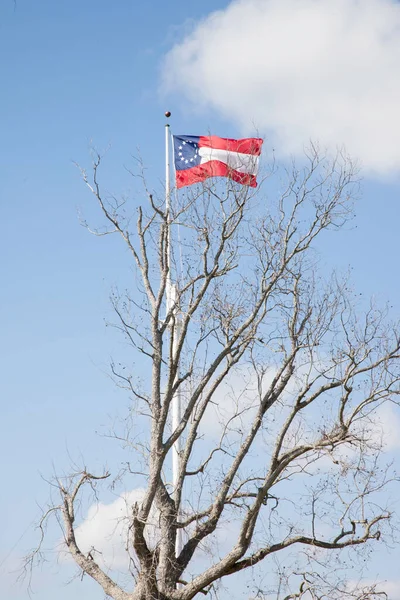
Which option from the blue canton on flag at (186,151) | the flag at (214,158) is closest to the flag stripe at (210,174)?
the flag at (214,158)

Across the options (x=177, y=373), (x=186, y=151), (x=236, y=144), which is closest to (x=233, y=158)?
(x=236, y=144)

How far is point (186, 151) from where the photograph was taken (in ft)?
66.0

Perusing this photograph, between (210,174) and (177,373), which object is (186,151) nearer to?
(210,174)

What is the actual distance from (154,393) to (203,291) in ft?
6.71

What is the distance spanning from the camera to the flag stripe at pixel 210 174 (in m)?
18.1

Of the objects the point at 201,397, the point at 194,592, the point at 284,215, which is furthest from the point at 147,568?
the point at 284,215

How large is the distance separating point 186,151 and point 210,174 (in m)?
1.47

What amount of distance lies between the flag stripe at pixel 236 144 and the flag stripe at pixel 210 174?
0.36m

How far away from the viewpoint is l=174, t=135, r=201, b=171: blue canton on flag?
19906mm

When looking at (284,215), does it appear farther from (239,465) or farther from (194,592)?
(194,592)

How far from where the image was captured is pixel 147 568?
16.8 metres

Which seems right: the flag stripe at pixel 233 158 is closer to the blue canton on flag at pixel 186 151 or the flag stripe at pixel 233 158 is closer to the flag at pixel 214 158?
the flag at pixel 214 158

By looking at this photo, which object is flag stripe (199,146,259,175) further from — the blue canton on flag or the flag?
the blue canton on flag

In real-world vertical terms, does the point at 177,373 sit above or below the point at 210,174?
below
